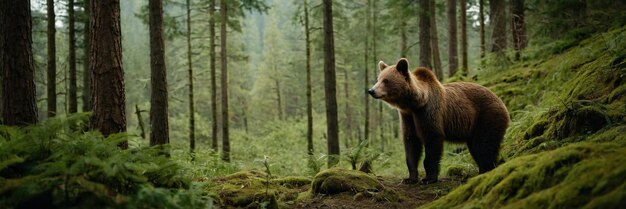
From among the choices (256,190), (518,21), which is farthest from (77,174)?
(518,21)

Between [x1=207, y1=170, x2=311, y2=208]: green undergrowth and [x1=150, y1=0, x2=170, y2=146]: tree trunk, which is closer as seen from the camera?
[x1=207, y1=170, x2=311, y2=208]: green undergrowth

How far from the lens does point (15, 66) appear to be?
7.36m

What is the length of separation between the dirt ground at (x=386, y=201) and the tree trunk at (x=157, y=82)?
201 inches

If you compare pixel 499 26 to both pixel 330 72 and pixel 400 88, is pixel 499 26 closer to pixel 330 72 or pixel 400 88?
pixel 330 72

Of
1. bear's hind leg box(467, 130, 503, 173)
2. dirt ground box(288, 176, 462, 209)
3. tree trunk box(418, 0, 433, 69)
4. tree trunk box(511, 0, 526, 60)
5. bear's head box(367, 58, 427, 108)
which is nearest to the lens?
dirt ground box(288, 176, 462, 209)

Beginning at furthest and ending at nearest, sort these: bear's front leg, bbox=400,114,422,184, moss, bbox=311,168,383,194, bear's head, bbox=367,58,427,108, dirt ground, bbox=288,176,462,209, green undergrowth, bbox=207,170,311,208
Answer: bear's front leg, bbox=400,114,422,184 < bear's head, bbox=367,58,427,108 < moss, bbox=311,168,383,194 < dirt ground, bbox=288,176,462,209 < green undergrowth, bbox=207,170,311,208

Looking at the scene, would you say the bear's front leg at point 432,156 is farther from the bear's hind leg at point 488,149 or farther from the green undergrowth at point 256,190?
the green undergrowth at point 256,190

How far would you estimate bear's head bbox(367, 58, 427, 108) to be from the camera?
773 cm

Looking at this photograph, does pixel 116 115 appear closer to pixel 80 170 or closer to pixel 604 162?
pixel 80 170

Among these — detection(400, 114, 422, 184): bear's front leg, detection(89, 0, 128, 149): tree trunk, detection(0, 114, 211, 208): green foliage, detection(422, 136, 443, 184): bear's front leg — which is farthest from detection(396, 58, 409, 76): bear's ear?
detection(89, 0, 128, 149): tree trunk

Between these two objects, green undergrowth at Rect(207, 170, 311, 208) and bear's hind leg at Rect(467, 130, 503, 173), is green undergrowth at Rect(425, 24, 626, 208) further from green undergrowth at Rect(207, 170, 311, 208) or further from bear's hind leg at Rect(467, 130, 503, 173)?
green undergrowth at Rect(207, 170, 311, 208)

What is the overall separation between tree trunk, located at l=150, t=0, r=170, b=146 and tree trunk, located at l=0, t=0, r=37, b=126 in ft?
11.8

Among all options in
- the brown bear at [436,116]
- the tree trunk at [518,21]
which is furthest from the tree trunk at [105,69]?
the tree trunk at [518,21]

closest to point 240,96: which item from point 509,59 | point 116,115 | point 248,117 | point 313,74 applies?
point 248,117
